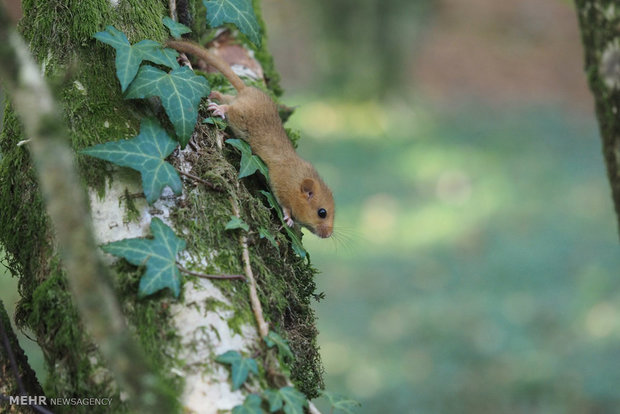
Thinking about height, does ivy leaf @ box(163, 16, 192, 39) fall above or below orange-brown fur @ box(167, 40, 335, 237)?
below

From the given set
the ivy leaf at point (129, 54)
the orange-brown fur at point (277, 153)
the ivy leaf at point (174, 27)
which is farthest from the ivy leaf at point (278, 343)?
the orange-brown fur at point (277, 153)

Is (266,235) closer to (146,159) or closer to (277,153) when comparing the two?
(146,159)

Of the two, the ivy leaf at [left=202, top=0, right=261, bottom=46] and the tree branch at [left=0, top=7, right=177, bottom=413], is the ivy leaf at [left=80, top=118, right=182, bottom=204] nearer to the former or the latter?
the tree branch at [left=0, top=7, right=177, bottom=413]

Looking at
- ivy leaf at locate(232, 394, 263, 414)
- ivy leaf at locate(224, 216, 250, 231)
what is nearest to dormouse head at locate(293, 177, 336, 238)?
ivy leaf at locate(224, 216, 250, 231)

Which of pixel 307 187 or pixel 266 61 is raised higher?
pixel 266 61

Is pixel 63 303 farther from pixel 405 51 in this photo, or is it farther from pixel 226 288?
pixel 405 51

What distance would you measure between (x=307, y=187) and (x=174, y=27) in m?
1.44

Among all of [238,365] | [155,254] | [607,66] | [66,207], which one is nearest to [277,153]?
[607,66]

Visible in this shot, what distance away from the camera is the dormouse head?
3.62m

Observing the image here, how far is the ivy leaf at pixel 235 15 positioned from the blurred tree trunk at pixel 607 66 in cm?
116

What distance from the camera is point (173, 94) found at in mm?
2055

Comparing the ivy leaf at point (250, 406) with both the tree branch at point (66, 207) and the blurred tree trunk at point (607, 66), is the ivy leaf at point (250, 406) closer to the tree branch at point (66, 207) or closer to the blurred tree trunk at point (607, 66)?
the tree branch at point (66, 207)

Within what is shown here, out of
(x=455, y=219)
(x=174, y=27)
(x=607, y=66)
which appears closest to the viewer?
(x=607, y=66)

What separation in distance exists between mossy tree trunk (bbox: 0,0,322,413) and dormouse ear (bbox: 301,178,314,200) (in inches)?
47.3
